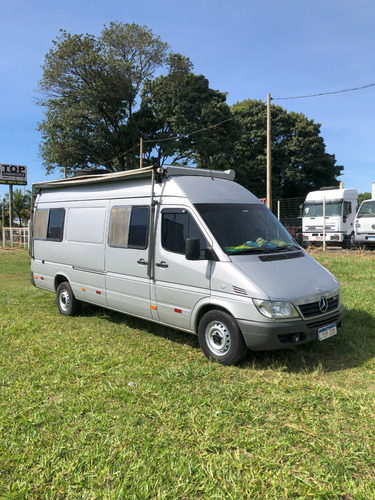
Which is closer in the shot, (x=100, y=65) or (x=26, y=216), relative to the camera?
(x=100, y=65)

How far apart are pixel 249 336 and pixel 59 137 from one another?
2626 cm

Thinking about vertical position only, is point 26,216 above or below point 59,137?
below

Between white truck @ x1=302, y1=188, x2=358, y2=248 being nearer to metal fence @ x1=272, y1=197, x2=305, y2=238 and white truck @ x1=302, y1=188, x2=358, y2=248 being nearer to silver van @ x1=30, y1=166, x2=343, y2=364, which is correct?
metal fence @ x1=272, y1=197, x2=305, y2=238

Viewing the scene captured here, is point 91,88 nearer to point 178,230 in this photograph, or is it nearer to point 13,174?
point 13,174

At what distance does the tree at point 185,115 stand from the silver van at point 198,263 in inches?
863

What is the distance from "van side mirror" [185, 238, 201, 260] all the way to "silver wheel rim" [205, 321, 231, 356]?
2.77 ft

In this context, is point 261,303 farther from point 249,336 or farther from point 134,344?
point 134,344

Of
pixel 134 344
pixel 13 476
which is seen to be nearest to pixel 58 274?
pixel 134 344

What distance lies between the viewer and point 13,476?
276cm

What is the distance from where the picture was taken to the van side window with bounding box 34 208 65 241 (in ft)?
25.4

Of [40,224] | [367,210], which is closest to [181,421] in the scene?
[40,224]

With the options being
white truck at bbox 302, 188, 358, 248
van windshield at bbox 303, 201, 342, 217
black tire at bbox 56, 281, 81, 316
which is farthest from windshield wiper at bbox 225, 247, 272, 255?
van windshield at bbox 303, 201, 342, 217

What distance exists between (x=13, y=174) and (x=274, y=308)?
31.6 m

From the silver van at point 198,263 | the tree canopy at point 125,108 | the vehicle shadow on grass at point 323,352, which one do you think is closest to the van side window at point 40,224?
the silver van at point 198,263
